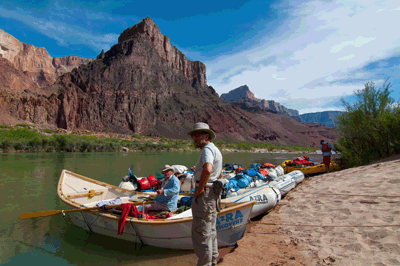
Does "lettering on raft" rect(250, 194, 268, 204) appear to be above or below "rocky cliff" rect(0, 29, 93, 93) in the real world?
below

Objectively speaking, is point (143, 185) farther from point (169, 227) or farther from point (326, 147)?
point (326, 147)

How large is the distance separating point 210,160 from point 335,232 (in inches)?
134

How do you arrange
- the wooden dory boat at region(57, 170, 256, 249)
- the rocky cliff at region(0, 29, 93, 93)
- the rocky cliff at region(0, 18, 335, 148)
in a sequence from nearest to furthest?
the wooden dory boat at region(57, 170, 256, 249)
the rocky cliff at region(0, 18, 335, 148)
the rocky cliff at region(0, 29, 93, 93)

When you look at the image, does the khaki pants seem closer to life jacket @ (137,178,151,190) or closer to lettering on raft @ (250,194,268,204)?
→ lettering on raft @ (250,194,268,204)

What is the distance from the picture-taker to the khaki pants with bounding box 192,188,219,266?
11.0 feet

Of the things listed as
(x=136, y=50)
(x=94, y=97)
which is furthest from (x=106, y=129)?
(x=136, y=50)

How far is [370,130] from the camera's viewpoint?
12430 millimetres

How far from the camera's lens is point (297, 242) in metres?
4.66

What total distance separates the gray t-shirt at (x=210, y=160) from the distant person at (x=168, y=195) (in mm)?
2723

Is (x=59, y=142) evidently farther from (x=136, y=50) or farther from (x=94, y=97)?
(x=136, y=50)

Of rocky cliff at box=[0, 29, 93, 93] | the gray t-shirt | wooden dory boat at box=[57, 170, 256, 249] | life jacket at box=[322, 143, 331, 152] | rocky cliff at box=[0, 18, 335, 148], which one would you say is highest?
rocky cliff at box=[0, 29, 93, 93]

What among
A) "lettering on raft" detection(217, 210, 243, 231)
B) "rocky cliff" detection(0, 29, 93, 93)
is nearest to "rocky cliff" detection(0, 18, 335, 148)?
"rocky cliff" detection(0, 29, 93, 93)

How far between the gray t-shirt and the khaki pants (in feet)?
0.82

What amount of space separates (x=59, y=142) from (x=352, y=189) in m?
45.7
